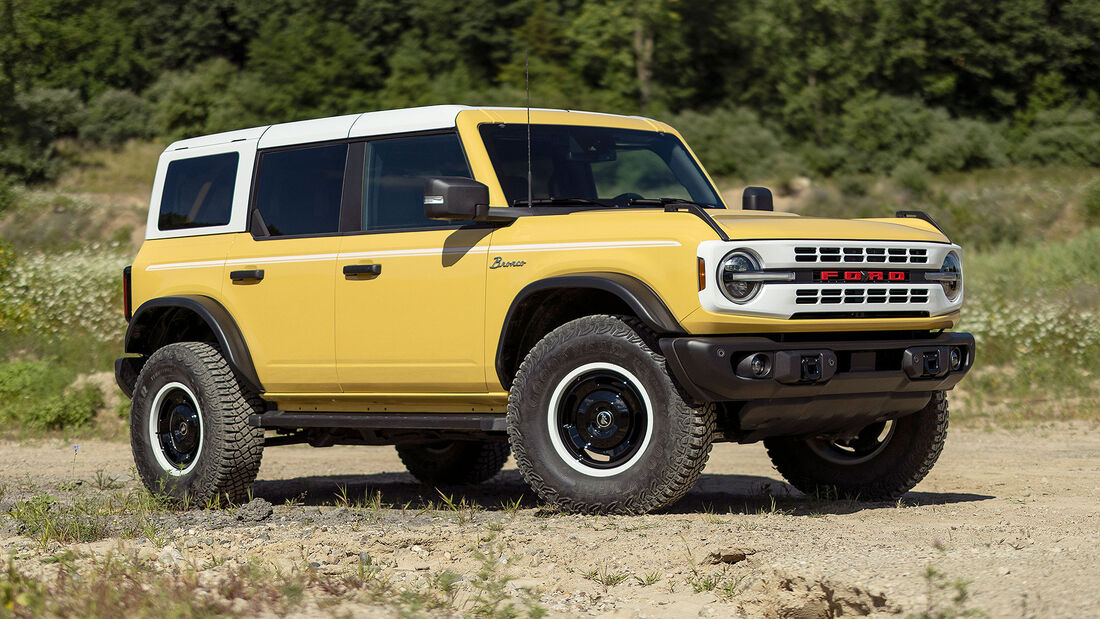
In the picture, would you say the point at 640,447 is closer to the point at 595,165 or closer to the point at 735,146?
the point at 595,165

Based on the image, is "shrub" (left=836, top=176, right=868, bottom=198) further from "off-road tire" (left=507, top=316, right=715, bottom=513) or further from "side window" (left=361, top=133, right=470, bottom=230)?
"off-road tire" (left=507, top=316, right=715, bottom=513)

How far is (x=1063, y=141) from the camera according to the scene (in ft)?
140

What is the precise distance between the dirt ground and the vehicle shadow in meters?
0.05

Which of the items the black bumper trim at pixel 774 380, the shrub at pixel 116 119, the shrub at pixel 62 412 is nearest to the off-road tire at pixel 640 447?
Answer: the black bumper trim at pixel 774 380

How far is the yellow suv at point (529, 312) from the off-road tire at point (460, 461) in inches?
61.1

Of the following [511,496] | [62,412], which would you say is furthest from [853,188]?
[511,496]

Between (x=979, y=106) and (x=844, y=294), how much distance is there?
46.1 metres

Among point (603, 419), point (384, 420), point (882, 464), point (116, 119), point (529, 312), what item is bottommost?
point (882, 464)

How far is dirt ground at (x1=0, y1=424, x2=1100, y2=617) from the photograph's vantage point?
16.1 ft

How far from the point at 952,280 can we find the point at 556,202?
6.99 feet

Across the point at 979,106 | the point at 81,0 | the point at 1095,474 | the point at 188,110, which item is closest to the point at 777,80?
the point at 979,106

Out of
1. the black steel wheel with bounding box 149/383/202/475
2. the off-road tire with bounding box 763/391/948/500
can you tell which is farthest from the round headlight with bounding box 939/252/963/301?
the black steel wheel with bounding box 149/383/202/475

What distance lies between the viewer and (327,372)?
759 cm

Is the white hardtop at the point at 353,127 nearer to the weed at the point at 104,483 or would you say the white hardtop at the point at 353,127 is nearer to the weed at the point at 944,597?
the weed at the point at 104,483
